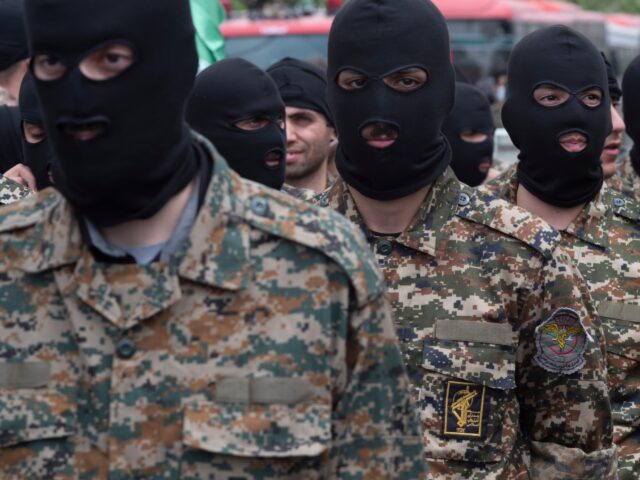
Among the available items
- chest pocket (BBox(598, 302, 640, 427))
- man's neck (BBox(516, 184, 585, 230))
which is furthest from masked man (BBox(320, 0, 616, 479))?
man's neck (BBox(516, 184, 585, 230))

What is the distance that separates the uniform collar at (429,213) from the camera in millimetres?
4742

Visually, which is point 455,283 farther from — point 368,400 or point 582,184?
point 582,184

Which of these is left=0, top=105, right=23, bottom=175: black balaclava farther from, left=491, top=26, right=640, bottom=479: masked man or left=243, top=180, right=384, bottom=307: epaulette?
left=243, top=180, right=384, bottom=307: epaulette

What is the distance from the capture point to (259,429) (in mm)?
3199

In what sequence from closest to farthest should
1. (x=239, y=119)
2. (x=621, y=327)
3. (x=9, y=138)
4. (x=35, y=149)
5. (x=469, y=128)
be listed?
(x=239, y=119)
(x=621, y=327)
(x=35, y=149)
(x=9, y=138)
(x=469, y=128)

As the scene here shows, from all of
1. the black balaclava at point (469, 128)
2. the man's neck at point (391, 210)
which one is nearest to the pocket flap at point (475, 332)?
the man's neck at point (391, 210)

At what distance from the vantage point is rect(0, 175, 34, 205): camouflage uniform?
582cm

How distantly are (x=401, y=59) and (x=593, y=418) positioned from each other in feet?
4.37

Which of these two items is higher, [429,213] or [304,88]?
[429,213]

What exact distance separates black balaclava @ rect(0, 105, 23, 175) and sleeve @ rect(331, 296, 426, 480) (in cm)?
380

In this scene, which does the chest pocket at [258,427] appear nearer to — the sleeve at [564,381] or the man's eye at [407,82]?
the sleeve at [564,381]

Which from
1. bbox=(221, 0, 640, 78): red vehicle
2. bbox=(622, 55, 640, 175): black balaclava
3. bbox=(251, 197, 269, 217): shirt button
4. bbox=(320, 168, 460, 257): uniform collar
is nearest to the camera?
bbox=(251, 197, 269, 217): shirt button

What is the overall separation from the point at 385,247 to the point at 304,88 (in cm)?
293

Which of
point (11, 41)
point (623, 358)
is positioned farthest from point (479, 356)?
point (11, 41)
